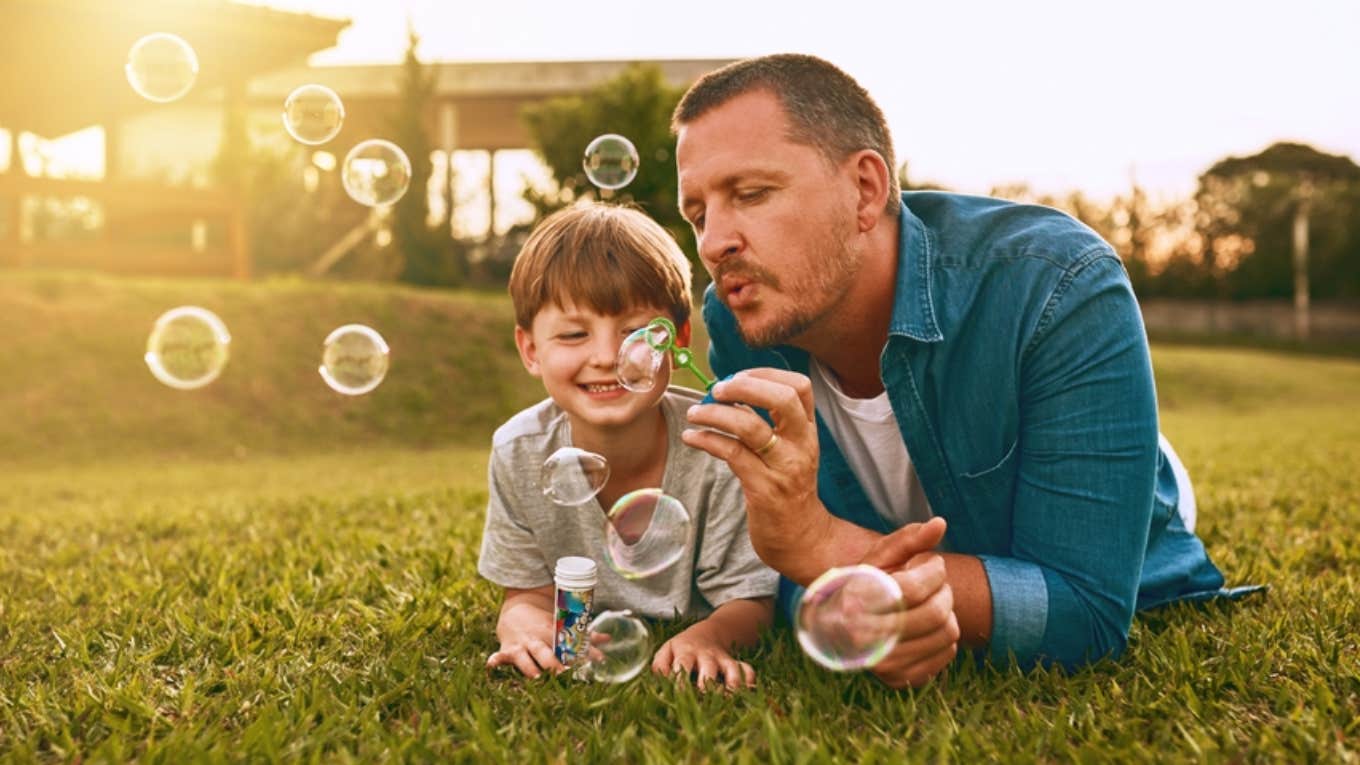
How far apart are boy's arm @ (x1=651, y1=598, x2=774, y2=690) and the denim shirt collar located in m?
0.76

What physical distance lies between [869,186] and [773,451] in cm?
73

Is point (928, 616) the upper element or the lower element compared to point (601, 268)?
lower

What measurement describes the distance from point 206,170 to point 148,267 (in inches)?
460

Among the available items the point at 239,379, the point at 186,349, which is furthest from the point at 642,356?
the point at 239,379

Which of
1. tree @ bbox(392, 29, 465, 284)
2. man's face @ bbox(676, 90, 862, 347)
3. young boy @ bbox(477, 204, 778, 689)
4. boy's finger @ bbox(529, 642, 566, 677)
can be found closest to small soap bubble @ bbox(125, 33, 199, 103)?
young boy @ bbox(477, 204, 778, 689)

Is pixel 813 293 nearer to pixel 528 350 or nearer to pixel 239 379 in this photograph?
pixel 528 350

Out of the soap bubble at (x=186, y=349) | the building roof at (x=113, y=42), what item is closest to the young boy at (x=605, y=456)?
the soap bubble at (x=186, y=349)

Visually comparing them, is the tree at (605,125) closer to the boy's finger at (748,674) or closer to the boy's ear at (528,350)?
the boy's ear at (528,350)

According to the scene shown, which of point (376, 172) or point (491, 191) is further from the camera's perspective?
point (491, 191)

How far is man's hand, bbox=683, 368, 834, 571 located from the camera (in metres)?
1.79

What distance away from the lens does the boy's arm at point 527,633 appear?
7.37ft

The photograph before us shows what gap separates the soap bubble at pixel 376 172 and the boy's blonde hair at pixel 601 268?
1.72m

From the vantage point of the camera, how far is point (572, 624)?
226 cm

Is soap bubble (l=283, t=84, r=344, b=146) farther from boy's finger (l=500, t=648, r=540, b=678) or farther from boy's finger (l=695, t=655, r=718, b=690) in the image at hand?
boy's finger (l=695, t=655, r=718, b=690)
